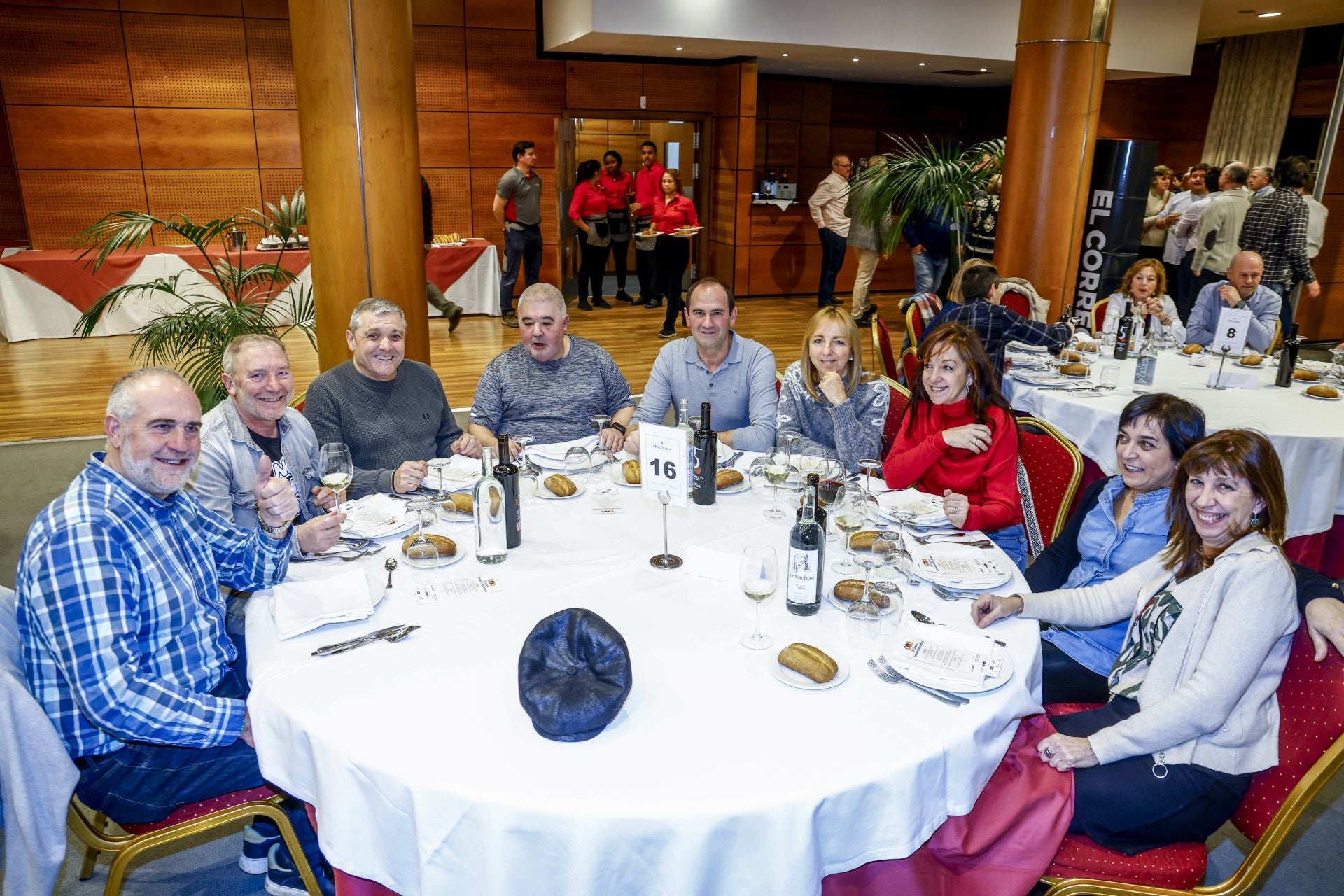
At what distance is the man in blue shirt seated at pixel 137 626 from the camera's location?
175 cm

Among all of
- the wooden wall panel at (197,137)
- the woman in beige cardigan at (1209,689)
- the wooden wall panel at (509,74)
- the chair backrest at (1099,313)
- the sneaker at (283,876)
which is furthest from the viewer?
the wooden wall panel at (509,74)

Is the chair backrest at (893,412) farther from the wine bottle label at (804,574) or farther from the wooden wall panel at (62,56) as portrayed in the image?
the wooden wall panel at (62,56)

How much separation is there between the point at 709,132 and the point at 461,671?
10.3 meters

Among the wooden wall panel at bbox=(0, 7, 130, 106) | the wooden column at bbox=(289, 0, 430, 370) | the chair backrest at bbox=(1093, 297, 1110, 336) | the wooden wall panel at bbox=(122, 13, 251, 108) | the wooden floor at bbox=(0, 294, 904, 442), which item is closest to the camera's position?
the wooden column at bbox=(289, 0, 430, 370)

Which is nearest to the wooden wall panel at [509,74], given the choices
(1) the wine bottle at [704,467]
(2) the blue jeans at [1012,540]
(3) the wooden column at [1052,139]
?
(3) the wooden column at [1052,139]

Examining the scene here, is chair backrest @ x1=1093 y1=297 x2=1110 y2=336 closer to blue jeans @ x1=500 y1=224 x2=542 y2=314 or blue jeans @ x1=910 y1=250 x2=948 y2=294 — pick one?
blue jeans @ x1=910 y1=250 x2=948 y2=294

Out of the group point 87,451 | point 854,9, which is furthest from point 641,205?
point 87,451

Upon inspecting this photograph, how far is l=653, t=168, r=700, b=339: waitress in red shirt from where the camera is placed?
30.3 ft

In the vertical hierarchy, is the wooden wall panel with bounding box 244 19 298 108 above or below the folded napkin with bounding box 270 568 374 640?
above

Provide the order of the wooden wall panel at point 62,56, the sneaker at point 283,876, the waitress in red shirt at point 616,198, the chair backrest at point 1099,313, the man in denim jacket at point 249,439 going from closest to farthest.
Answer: the sneaker at point 283,876
the man in denim jacket at point 249,439
the chair backrest at point 1099,313
the wooden wall panel at point 62,56
the waitress in red shirt at point 616,198

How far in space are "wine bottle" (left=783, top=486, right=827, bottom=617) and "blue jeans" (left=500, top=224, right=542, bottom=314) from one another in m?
8.36

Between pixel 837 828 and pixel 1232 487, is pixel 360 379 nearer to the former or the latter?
pixel 837 828

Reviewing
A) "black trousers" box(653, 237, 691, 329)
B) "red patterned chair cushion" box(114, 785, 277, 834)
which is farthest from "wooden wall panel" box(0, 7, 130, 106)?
"red patterned chair cushion" box(114, 785, 277, 834)

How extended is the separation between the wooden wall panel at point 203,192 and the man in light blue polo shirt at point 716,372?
7835 millimetres
